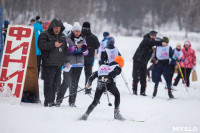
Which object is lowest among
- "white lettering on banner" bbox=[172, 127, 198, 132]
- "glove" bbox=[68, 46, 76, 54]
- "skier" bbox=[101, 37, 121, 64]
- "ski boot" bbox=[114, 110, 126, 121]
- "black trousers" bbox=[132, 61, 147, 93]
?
"white lettering on banner" bbox=[172, 127, 198, 132]

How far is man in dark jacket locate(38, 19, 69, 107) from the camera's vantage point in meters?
5.69

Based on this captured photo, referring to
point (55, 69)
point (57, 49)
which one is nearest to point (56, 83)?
point (55, 69)

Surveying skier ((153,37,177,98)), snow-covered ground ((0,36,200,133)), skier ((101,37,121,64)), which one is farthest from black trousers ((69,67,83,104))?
skier ((153,37,177,98))

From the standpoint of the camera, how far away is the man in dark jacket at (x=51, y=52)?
5688mm

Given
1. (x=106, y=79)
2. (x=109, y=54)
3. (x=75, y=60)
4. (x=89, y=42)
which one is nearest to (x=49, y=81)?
(x=75, y=60)

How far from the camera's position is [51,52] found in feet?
18.9

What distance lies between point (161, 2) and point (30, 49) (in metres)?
63.1

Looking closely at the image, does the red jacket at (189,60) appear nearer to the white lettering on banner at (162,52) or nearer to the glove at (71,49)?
the white lettering on banner at (162,52)

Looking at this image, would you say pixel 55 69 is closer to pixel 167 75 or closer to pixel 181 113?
pixel 181 113

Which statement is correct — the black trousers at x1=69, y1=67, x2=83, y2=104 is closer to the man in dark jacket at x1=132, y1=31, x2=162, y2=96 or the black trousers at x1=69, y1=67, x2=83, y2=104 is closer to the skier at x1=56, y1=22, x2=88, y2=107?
the skier at x1=56, y1=22, x2=88, y2=107

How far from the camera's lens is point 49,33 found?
19.1 feet

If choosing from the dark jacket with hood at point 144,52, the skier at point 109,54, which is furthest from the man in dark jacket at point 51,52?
the dark jacket with hood at point 144,52

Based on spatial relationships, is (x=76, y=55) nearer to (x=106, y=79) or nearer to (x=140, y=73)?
(x=106, y=79)

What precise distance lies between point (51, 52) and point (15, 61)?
0.71 m
